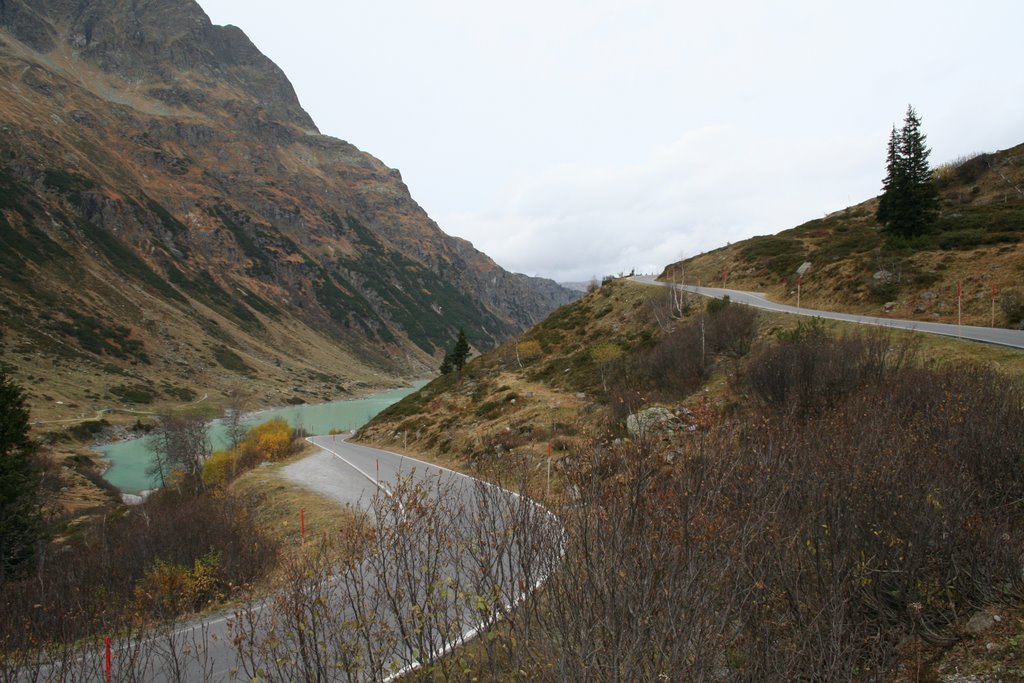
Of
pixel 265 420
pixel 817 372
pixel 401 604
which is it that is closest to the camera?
pixel 401 604

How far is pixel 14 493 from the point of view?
22.0 m

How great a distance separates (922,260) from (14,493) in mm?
44158

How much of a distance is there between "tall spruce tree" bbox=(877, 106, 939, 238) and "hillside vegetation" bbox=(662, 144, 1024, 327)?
3.51 ft

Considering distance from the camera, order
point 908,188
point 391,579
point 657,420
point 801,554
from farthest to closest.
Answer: point 908,188 < point 657,420 < point 391,579 < point 801,554

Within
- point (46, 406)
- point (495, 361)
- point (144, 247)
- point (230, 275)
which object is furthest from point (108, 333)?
point (495, 361)

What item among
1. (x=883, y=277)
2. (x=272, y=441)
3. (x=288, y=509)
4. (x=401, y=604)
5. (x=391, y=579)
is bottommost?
(x=272, y=441)

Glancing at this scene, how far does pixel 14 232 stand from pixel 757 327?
168m

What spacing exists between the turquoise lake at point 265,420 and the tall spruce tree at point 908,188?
66.4m

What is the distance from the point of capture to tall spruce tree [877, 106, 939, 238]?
103ft

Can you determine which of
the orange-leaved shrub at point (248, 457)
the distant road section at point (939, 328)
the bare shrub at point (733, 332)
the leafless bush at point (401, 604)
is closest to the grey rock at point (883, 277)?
the distant road section at point (939, 328)

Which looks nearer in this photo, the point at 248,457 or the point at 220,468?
the point at 220,468

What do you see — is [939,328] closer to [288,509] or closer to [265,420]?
[288,509]

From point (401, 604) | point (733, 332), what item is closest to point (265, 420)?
point (733, 332)

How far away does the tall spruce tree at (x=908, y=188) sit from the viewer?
31500 millimetres
